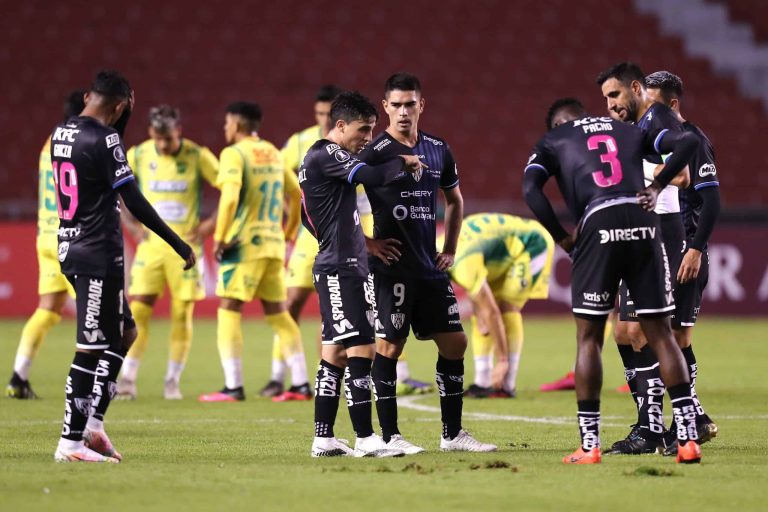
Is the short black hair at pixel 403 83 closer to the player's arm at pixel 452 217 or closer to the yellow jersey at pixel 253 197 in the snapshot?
the player's arm at pixel 452 217

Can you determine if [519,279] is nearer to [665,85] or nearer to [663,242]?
[665,85]

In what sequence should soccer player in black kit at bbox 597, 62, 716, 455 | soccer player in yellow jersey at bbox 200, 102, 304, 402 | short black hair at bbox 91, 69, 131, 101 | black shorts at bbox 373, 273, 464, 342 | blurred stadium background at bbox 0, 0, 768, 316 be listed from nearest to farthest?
short black hair at bbox 91, 69, 131, 101 → soccer player in black kit at bbox 597, 62, 716, 455 → black shorts at bbox 373, 273, 464, 342 → soccer player in yellow jersey at bbox 200, 102, 304, 402 → blurred stadium background at bbox 0, 0, 768, 316

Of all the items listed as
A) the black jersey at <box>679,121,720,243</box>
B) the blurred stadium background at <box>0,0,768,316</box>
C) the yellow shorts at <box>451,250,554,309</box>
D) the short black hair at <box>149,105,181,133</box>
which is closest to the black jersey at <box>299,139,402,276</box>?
the black jersey at <box>679,121,720,243</box>

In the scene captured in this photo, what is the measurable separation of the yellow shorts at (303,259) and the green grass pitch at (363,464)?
1.14 metres

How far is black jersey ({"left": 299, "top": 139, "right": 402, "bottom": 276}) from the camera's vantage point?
311 inches

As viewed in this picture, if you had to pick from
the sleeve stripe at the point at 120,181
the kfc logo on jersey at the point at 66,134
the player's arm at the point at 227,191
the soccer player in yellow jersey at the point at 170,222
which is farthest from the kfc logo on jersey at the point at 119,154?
the soccer player in yellow jersey at the point at 170,222

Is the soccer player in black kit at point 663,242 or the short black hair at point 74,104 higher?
the short black hair at point 74,104

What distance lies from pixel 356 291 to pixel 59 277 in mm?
5151

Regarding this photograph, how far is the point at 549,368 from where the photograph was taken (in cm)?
1480

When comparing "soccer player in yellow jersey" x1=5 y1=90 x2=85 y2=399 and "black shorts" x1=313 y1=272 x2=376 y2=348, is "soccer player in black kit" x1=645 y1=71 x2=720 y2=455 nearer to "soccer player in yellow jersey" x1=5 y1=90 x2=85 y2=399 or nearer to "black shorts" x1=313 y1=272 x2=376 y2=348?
"black shorts" x1=313 y1=272 x2=376 y2=348

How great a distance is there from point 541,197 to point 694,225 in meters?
2.05

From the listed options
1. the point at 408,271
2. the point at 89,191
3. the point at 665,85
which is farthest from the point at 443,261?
the point at 89,191

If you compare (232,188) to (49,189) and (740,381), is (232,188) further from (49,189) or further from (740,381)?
(740,381)

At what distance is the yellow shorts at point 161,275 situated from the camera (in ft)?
40.7
